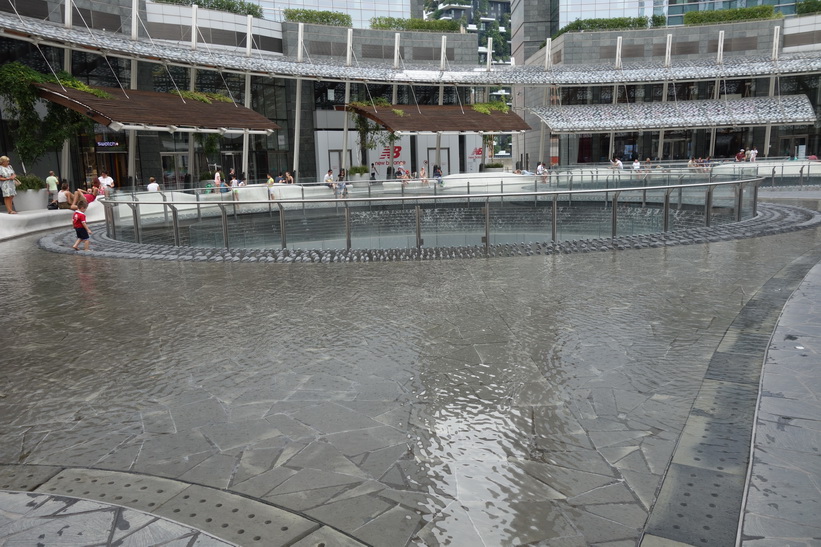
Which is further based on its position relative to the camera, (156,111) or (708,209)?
(156,111)

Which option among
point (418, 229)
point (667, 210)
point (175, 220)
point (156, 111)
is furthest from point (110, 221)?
point (156, 111)

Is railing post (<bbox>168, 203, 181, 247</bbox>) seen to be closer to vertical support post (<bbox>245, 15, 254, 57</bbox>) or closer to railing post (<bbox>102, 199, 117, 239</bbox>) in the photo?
railing post (<bbox>102, 199, 117, 239</bbox>)

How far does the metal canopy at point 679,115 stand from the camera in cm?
3994

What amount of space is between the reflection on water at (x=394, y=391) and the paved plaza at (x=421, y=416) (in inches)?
0.8

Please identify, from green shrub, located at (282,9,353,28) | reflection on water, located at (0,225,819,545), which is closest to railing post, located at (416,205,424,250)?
reflection on water, located at (0,225,819,545)

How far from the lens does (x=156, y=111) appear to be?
27.6 metres

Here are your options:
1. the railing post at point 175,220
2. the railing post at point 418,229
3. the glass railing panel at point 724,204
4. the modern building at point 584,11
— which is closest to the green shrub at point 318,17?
the modern building at point 584,11

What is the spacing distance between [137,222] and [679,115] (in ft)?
125

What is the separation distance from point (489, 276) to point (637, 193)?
18.1ft

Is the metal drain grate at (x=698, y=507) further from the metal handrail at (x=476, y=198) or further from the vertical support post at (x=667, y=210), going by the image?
the vertical support post at (x=667, y=210)

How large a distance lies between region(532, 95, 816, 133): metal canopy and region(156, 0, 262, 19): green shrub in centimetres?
1914

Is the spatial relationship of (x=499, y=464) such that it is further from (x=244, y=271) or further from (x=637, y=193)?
(x=637, y=193)

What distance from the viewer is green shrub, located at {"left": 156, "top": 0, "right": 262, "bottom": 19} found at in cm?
3722

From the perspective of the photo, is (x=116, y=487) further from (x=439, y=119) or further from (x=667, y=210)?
(x=439, y=119)
